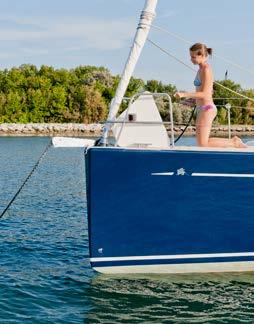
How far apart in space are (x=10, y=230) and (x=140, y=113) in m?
6.11

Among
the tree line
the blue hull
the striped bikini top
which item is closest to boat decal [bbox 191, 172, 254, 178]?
the blue hull

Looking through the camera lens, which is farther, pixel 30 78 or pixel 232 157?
pixel 30 78

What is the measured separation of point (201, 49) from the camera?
363 inches

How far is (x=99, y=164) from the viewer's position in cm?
909

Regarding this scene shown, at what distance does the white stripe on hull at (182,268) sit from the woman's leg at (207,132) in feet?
5.99

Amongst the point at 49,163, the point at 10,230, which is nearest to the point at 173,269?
the point at 10,230

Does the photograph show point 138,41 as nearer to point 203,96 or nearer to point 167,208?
point 203,96

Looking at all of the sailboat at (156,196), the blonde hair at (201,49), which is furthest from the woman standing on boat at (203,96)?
the sailboat at (156,196)

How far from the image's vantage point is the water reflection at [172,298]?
27.9 ft

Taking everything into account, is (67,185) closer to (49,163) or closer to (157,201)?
(49,163)

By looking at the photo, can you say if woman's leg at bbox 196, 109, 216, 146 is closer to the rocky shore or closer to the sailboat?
the sailboat

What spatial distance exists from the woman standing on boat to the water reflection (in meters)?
2.11

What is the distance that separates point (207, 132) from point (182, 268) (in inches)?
83.4

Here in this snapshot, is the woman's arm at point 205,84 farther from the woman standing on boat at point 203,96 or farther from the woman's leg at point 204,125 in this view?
the woman's leg at point 204,125
